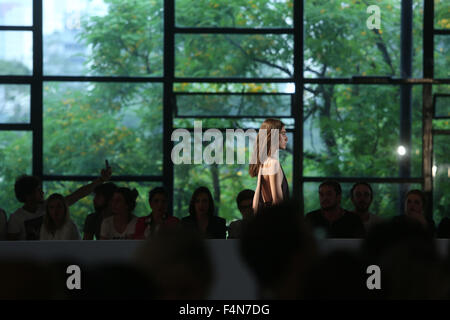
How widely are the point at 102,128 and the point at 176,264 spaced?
17.3ft

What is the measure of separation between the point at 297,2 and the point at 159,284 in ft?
17.8

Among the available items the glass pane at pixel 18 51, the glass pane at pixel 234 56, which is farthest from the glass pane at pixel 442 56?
the glass pane at pixel 18 51

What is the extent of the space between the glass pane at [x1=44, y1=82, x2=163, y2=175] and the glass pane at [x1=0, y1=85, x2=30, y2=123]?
0.53 ft

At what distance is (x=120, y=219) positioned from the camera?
290 centimetres

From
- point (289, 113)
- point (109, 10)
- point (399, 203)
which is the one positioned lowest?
point (399, 203)

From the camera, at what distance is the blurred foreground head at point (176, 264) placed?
1.53 ft

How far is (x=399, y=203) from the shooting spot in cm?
562

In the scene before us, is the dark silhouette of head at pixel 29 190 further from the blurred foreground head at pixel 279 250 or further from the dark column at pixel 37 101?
the blurred foreground head at pixel 279 250

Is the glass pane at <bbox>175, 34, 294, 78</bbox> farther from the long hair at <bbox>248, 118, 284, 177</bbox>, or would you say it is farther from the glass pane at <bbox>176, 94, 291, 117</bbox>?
the long hair at <bbox>248, 118, 284, 177</bbox>

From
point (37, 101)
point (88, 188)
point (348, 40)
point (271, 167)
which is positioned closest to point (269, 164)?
point (271, 167)

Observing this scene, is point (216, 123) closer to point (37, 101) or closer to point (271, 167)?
point (37, 101)

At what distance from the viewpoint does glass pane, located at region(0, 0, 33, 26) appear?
226 inches

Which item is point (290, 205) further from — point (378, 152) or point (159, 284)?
point (378, 152)
